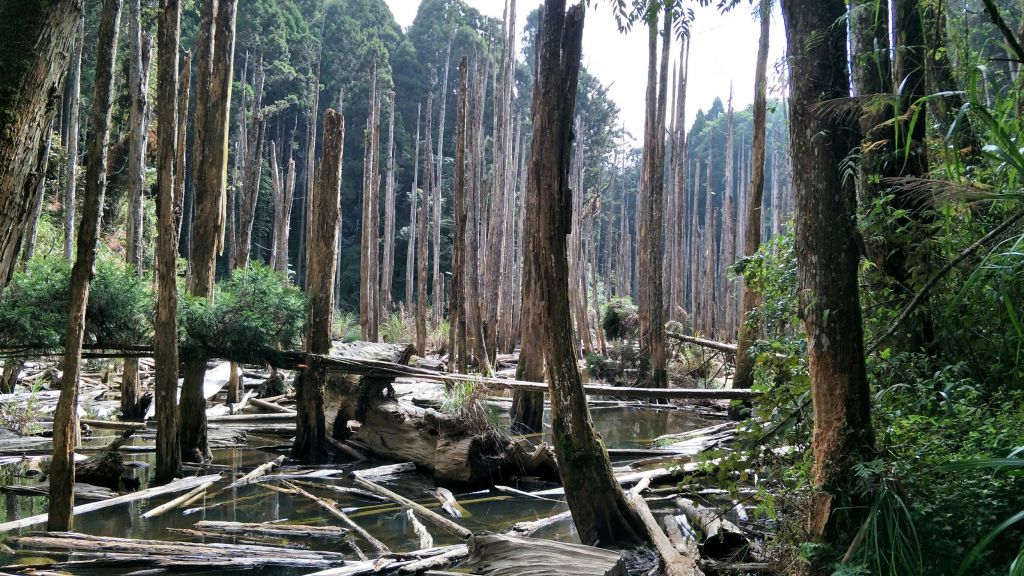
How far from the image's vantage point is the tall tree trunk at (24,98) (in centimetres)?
203

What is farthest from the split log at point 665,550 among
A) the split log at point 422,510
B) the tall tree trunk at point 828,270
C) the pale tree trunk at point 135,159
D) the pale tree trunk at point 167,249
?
the pale tree trunk at point 135,159

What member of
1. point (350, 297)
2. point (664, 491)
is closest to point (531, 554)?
point (664, 491)

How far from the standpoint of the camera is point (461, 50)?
35281mm

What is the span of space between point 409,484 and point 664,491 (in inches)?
111

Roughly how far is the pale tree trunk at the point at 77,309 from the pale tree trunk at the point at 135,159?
464cm

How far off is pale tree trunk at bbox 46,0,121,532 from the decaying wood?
2.00 meters

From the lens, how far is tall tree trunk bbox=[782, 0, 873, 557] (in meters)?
3.24

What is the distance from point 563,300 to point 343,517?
2.87 meters

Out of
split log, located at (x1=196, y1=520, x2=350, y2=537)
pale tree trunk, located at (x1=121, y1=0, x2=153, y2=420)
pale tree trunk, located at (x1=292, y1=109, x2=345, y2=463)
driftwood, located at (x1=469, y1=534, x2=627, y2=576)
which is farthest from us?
pale tree trunk, located at (x1=121, y1=0, x2=153, y2=420)

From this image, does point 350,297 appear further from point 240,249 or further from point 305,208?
point 240,249

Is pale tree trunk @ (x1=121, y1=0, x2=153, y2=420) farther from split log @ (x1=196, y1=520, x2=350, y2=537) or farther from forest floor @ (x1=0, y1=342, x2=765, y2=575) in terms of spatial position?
split log @ (x1=196, y1=520, x2=350, y2=537)

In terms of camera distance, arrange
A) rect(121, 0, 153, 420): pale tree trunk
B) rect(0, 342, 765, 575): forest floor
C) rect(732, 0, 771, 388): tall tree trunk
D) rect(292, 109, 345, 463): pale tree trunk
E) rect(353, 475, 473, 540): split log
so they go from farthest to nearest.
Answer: rect(732, 0, 771, 388): tall tree trunk → rect(121, 0, 153, 420): pale tree trunk → rect(292, 109, 345, 463): pale tree trunk → rect(353, 475, 473, 540): split log → rect(0, 342, 765, 575): forest floor

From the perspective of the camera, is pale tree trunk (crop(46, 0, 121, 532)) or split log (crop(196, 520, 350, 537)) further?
split log (crop(196, 520, 350, 537))

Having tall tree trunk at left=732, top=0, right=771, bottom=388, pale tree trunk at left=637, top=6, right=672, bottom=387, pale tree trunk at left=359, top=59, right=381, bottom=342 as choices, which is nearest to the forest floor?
tall tree trunk at left=732, top=0, right=771, bottom=388
